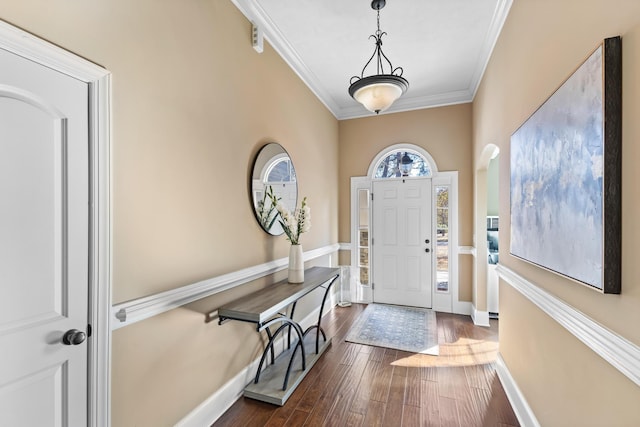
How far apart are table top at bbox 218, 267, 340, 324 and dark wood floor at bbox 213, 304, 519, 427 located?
67 centimetres

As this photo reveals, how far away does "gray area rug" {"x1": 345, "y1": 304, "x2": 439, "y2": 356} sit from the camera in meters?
3.14

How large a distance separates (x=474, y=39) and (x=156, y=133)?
300cm

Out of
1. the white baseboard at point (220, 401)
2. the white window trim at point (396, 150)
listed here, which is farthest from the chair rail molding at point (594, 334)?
the white window trim at point (396, 150)

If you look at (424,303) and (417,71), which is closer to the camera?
(417,71)

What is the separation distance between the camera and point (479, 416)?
2.02 metres

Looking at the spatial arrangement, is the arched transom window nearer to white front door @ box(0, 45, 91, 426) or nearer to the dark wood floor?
the dark wood floor

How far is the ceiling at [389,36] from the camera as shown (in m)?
2.40

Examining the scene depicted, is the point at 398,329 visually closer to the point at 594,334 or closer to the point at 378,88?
the point at 594,334

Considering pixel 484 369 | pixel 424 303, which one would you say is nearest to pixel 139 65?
pixel 484 369

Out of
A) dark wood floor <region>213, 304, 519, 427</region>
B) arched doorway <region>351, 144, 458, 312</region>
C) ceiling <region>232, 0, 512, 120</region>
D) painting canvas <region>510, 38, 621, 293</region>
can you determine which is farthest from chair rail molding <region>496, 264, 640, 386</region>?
arched doorway <region>351, 144, 458, 312</region>

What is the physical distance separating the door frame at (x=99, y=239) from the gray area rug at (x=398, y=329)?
2430mm

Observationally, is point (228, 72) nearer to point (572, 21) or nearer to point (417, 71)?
point (572, 21)

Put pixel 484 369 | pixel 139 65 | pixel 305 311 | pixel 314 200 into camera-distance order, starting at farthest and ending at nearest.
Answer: pixel 314 200 → pixel 305 311 → pixel 484 369 → pixel 139 65

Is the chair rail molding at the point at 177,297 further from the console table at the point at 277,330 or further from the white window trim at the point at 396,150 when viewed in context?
the white window trim at the point at 396,150
